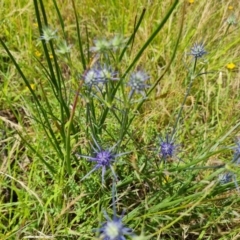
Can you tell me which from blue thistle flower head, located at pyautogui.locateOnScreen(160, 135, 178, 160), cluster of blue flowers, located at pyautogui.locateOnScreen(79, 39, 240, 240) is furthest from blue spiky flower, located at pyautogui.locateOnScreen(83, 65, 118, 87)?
blue thistle flower head, located at pyautogui.locateOnScreen(160, 135, 178, 160)

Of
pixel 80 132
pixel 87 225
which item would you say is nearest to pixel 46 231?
pixel 87 225

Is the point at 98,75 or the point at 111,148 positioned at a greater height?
the point at 98,75

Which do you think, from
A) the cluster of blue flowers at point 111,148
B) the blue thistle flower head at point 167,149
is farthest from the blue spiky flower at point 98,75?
the blue thistle flower head at point 167,149

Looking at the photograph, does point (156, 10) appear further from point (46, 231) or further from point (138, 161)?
point (46, 231)

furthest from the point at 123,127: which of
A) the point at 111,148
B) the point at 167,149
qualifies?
the point at 167,149

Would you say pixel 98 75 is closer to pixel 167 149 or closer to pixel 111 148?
pixel 111 148

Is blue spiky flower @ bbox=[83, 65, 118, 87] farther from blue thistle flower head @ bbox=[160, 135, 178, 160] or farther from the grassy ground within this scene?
blue thistle flower head @ bbox=[160, 135, 178, 160]
